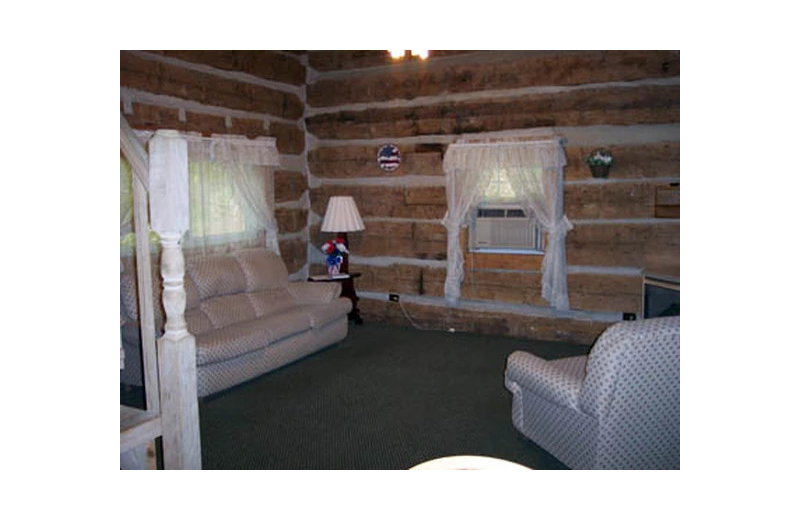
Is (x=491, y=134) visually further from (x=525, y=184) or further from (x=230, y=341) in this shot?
(x=230, y=341)

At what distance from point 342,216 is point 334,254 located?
44cm

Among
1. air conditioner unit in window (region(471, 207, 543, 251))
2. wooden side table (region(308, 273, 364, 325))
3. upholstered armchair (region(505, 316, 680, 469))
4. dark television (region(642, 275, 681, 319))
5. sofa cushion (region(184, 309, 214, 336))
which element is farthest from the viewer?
wooden side table (region(308, 273, 364, 325))

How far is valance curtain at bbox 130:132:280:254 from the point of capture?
18.5 ft

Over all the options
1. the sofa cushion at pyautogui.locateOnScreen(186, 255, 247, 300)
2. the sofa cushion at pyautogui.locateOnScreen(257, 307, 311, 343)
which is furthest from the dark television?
the sofa cushion at pyautogui.locateOnScreen(186, 255, 247, 300)

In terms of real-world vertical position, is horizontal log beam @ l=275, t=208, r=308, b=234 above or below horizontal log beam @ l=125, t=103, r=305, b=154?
below

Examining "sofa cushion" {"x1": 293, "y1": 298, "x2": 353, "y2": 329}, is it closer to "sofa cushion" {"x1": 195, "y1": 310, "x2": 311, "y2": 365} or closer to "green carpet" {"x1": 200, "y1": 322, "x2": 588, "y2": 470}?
"sofa cushion" {"x1": 195, "y1": 310, "x2": 311, "y2": 365}

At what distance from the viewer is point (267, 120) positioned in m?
6.56

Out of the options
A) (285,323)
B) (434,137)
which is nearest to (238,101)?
(434,137)

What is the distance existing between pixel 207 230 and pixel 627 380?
14.0 ft

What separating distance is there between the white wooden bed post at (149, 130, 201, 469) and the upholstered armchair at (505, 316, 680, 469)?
188 centimetres

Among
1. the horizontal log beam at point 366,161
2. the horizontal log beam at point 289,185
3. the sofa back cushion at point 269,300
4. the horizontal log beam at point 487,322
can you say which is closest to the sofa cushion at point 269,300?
the sofa back cushion at point 269,300

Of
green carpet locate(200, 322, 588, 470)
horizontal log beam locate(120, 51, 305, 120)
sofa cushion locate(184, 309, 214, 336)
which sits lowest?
green carpet locate(200, 322, 588, 470)

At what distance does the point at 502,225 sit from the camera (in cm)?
638
